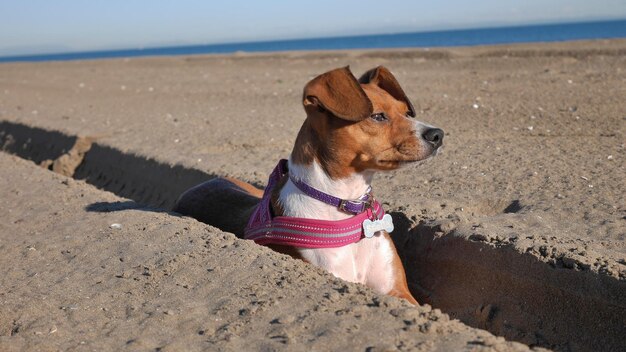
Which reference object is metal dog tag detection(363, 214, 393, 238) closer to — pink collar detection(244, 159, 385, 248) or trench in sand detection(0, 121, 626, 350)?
pink collar detection(244, 159, 385, 248)

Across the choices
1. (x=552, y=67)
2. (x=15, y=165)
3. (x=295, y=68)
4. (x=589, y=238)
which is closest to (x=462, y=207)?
(x=589, y=238)

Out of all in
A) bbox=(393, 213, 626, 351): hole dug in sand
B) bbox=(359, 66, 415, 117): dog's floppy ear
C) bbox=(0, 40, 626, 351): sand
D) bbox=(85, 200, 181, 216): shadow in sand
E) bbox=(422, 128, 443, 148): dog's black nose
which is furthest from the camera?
bbox=(85, 200, 181, 216): shadow in sand

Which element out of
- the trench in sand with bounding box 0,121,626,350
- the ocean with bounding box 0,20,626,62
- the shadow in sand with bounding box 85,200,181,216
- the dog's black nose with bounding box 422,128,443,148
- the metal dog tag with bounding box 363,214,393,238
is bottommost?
the ocean with bounding box 0,20,626,62

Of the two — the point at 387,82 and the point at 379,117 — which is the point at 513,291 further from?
the point at 387,82

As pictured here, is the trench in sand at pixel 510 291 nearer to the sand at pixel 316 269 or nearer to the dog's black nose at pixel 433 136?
the sand at pixel 316 269

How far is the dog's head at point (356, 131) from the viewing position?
4758mm

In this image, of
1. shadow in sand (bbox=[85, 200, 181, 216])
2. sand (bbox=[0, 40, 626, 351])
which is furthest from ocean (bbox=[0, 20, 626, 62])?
shadow in sand (bbox=[85, 200, 181, 216])

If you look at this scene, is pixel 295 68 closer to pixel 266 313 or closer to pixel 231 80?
pixel 231 80

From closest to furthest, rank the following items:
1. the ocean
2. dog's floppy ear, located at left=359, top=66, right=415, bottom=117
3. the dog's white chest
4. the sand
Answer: the sand
the dog's white chest
dog's floppy ear, located at left=359, top=66, right=415, bottom=117
the ocean

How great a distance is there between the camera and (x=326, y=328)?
3.77 metres

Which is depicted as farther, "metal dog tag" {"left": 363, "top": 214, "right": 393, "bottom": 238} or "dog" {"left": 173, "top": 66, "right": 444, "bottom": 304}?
"metal dog tag" {"left": 363, "top": 214, "right": 393, "bottom": 238}

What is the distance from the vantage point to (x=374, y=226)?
16.8ft

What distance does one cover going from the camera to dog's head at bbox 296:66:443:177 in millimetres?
4758

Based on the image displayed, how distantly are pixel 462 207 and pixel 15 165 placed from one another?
5521 mm
